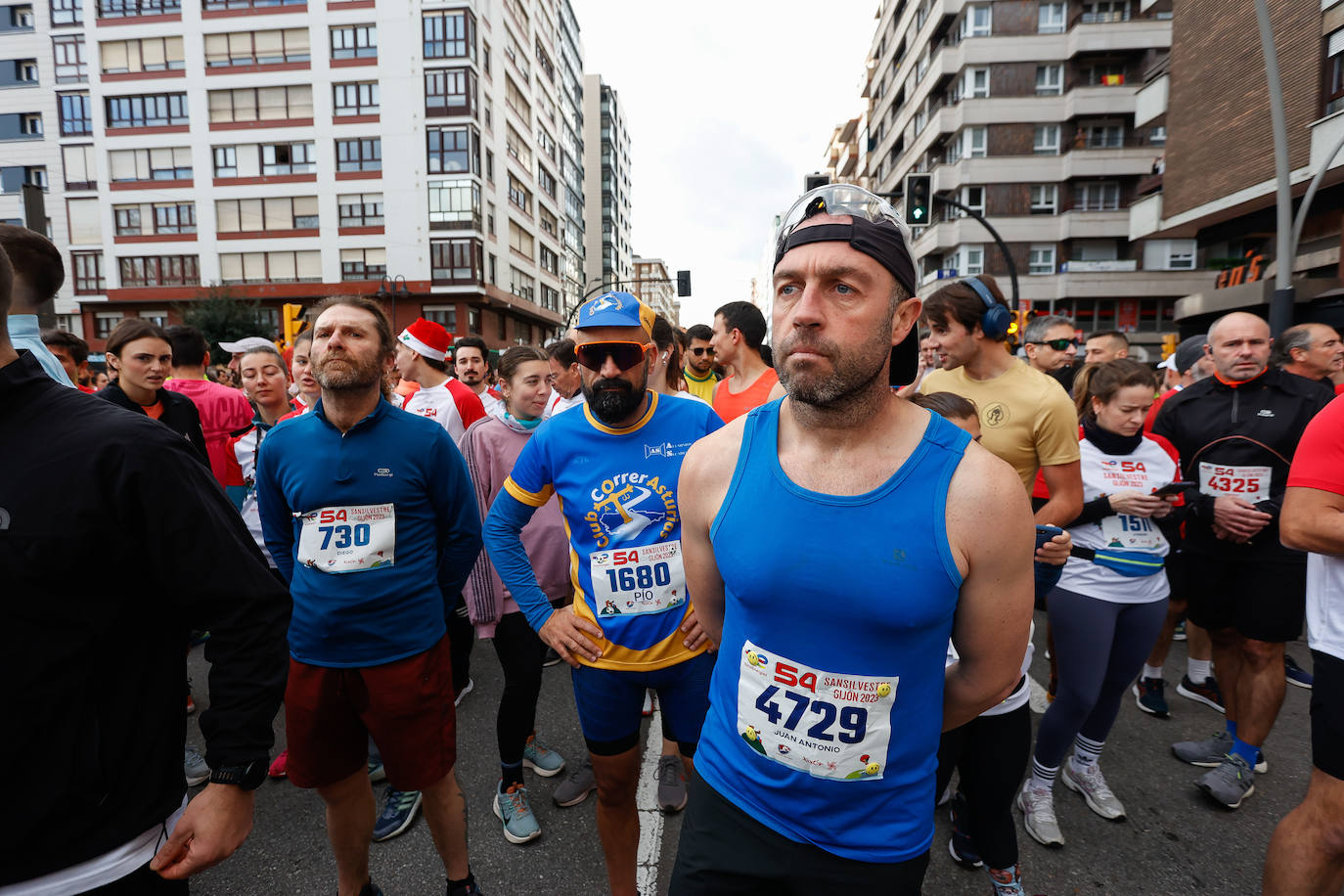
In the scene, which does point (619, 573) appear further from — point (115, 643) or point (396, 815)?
point (396, 815)

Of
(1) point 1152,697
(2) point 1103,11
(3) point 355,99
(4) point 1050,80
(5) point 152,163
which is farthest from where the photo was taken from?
(5) point 152,163

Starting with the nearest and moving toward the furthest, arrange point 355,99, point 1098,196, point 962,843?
point 962,843, point 1098,196, point 355,99

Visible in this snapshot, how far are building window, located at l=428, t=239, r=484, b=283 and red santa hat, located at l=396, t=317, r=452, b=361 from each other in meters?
34.9

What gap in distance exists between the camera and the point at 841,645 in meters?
1.45

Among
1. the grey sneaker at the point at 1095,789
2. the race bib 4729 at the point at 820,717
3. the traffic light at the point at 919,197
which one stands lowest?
the grey sneaker at the point at 1095,789

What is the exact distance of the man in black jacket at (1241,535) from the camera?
3.38 meters

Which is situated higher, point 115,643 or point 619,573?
point 115,643

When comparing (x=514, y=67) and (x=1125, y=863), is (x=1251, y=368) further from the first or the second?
(x=514, y=67)

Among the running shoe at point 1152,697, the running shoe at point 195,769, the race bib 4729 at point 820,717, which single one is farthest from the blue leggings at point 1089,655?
the running shoe at point 195,769

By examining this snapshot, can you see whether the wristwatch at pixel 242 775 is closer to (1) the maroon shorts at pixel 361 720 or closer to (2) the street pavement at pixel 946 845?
(1) the maroon shorts at pixel 361 720

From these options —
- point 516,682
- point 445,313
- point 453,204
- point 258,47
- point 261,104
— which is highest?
point 258,47

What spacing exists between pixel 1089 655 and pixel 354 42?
46.7 meters

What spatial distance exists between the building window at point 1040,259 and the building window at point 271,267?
4060cm

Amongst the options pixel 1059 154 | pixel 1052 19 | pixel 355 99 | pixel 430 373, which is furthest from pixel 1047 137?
pixel 430 373
